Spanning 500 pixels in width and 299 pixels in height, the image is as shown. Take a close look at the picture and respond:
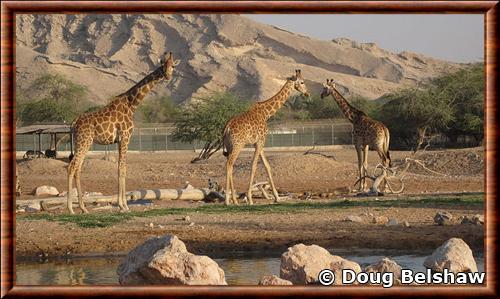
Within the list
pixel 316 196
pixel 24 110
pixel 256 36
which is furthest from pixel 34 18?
pixel 316 196

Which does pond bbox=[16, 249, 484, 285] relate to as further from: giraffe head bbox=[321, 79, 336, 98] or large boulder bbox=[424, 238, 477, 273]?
giraffe head bbox=[321, 79, 336, 98]

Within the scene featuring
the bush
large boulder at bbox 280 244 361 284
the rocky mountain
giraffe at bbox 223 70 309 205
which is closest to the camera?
large boulder at bbox 280 244 361 284

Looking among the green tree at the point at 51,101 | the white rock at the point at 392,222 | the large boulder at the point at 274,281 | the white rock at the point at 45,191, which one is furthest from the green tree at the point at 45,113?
the large boulder at the point at 274,281

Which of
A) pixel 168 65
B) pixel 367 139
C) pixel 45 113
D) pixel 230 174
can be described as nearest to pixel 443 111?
pixel 367 139

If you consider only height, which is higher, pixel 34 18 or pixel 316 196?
pixel 34 18

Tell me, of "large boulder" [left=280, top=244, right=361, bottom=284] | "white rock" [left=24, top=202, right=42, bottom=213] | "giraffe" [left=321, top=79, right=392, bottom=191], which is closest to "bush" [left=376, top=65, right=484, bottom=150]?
"giraffe" [left=321, top=79, right=392, bottom=191]

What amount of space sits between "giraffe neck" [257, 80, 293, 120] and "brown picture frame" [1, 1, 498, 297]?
11.1m

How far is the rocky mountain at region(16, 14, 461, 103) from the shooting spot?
9938cm

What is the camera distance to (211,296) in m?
6.09

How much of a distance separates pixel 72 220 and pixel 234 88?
87.2 meters

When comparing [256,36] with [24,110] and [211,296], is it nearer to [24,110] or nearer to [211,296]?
[24,110]

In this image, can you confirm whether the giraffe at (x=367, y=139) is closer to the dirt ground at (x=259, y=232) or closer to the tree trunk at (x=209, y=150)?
the dirt ground at (x=259, y=232)

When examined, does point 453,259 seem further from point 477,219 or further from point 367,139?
point 367,139

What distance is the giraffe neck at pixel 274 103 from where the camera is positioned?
1777 cm
